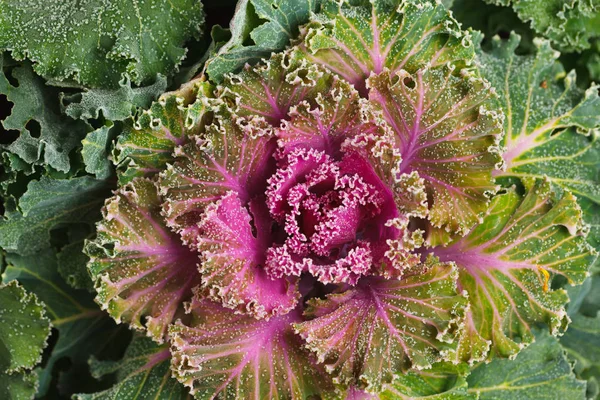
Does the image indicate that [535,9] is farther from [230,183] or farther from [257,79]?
[230,183]

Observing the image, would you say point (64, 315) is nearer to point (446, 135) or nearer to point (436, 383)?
point (436, 383)

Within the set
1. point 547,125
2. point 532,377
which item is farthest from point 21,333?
point 547,125

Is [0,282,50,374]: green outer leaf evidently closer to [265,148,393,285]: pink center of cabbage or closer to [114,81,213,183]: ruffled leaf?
[114,81,213,183]: ruffled leaf

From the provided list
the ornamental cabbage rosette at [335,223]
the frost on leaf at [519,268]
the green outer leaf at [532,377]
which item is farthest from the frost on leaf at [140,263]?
the green outer leaf at [532,377]

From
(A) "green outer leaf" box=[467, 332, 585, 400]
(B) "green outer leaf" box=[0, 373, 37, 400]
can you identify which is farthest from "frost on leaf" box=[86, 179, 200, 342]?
(A) "green outer leaf" box=[467, 332, 585, 400]

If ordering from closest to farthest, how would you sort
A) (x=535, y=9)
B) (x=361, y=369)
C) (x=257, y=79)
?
1. (x=361, y=369)
2. (x=257, y=79)
3. (x=535, y=9)

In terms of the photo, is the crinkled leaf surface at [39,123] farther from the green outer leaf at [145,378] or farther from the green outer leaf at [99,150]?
the green outer leaf at [145,378]

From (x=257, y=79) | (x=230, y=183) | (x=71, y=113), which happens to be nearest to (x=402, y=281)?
(x=230, y=183)
